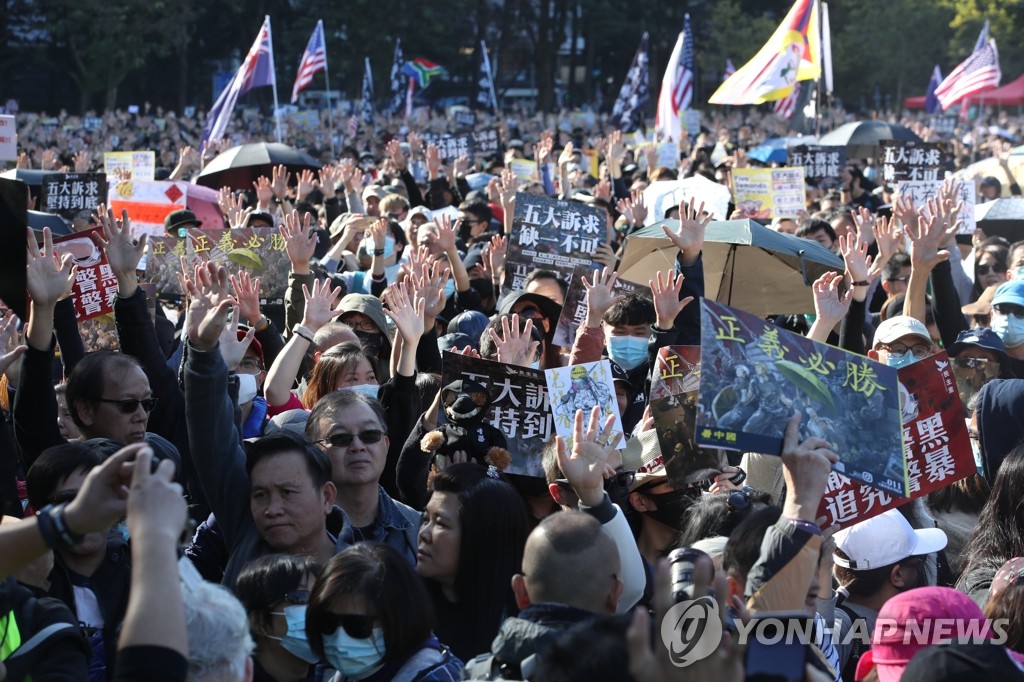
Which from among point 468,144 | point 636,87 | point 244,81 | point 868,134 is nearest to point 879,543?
point 468,144

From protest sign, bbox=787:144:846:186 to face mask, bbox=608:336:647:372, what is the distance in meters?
9.28

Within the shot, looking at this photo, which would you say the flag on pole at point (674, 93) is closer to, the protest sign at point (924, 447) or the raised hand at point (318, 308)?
the raised hand at point (318, 308)

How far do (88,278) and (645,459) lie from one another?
3.37 meters

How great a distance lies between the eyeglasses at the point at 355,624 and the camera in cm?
334

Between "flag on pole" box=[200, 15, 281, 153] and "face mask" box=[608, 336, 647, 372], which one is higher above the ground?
"flag on pole" box=[200, 15, 281, 153]

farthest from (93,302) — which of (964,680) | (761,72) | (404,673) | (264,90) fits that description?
(264,90)

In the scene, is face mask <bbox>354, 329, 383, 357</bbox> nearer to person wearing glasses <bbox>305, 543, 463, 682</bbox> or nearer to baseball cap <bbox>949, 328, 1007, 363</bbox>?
baseball cap <bbox>949, 328, 1007, 363</bbox>

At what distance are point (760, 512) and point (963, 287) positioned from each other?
646cm

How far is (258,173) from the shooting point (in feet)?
48.2

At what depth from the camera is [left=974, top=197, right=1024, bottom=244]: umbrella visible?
11727mm

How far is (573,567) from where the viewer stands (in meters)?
3.33

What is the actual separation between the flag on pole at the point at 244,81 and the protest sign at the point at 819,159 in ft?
20.8

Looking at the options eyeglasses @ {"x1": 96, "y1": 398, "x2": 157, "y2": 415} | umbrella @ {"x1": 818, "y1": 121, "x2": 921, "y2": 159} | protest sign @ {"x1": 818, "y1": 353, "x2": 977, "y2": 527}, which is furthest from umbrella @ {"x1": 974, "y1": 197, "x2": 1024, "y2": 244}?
eyeglasses @ {"x1": 96, "y1": 398, "x2": 157, "y2": 415}

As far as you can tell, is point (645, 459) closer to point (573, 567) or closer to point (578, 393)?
point (578, 393)
